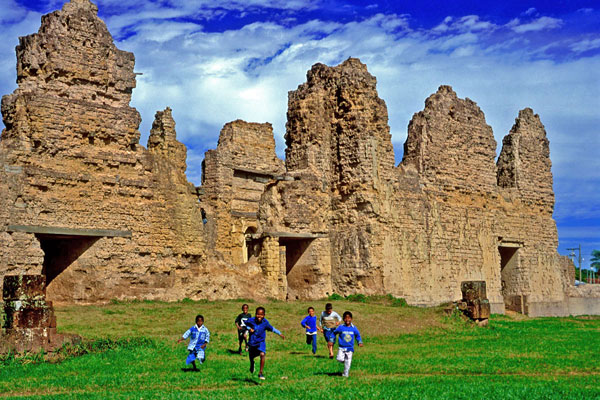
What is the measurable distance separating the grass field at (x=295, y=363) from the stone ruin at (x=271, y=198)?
1.69m

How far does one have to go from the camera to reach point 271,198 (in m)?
21.7

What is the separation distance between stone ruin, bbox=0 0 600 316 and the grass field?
5.55 feet

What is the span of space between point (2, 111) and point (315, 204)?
9502 millimetres

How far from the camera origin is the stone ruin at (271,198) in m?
16.6

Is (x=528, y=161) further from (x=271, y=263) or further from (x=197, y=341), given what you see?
(x=197, y=341)

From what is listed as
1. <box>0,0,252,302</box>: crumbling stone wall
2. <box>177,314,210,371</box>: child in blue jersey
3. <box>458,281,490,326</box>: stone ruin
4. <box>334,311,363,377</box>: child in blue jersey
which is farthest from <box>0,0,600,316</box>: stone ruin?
<box>334,311,363,377</box>: child in blue jersey

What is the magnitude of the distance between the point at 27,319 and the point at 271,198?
35.7 ft

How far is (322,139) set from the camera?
22922mm

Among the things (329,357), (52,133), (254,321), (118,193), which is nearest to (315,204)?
(118,193)

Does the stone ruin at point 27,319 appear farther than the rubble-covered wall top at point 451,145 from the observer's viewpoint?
No

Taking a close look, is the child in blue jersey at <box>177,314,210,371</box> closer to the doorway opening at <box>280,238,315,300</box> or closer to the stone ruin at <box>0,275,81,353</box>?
the stone ruin at <box>0,275,81,353</box>

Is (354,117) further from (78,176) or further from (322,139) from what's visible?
(78,176)

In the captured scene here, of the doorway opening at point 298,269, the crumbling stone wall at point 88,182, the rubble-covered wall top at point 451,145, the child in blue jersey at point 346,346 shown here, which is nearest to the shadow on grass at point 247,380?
the child in blue jersey at point 346,346

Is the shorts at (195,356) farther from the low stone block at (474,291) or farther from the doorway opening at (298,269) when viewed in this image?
the doorway opening at (298,269)
